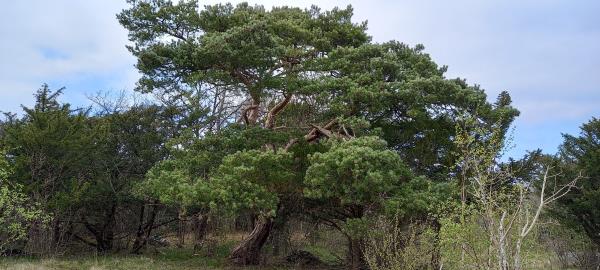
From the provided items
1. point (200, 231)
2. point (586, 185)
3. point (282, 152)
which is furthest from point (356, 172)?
point (200, 231)

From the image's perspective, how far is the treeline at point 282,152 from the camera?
11.2m

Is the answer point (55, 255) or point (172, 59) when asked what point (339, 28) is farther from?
point (55, 255)

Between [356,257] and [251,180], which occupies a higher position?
[251,180]

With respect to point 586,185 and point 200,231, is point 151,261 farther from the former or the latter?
point 586,185

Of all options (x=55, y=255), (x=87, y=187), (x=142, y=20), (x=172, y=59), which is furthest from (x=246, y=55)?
(x=55, y=255)

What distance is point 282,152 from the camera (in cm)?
1230

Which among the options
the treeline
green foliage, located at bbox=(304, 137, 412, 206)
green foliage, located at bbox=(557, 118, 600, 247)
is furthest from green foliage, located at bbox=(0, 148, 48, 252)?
green foliage, located at bbox=(557, 118, 600, 247)

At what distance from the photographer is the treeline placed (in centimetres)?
1116

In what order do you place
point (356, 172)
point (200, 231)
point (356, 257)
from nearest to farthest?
point (356, 172), point (356, 257), point (200, 231)

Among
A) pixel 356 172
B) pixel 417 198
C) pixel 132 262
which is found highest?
pixel 356 172

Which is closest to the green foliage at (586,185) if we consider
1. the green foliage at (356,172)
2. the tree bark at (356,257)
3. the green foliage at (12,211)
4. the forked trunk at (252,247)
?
the tree bark at (356,257)

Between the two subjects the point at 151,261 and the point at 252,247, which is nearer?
the point at 151,261

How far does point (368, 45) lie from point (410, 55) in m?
1.91

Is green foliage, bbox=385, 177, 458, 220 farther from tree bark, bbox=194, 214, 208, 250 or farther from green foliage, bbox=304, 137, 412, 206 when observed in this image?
tree bark, bbox=194, 214, 208, 250
